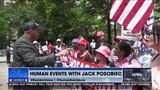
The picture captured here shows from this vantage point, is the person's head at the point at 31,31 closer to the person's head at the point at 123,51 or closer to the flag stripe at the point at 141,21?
the person's head at the point at 123,51

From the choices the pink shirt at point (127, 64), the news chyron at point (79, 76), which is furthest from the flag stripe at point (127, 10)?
the news chyron at point (79, 76)

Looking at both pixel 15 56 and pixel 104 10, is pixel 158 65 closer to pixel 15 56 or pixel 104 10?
pixel 15 56

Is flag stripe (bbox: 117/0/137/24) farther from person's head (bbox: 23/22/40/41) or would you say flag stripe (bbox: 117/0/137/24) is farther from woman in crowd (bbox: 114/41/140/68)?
person's head (bbox: 23/22/40/41)

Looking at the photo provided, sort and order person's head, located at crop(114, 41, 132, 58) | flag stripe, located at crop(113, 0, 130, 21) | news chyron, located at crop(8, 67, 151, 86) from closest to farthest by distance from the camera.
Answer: news chyron, located at crop(8, 67, 151, 86), person's head, located at crop(114, 41, 132, 58), flag stripe, located at crop(113, 0, 130, 21)

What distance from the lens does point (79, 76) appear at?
5.18 meters

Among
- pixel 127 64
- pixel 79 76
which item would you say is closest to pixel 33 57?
pixel 79 76

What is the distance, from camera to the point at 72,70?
5211 millimetres

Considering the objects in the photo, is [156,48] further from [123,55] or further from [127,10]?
[127,10]

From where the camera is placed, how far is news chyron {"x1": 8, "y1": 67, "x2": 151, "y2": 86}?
508cm

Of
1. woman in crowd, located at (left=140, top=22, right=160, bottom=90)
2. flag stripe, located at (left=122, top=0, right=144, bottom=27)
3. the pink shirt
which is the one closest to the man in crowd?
the pink shirt

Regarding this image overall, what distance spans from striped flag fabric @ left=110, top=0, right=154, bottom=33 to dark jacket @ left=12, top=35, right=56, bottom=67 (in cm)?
186

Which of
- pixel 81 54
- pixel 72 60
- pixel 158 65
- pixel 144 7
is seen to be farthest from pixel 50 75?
pixel 81 54

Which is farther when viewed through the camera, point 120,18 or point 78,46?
point 78,46

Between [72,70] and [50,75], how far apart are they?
9.5 inches
